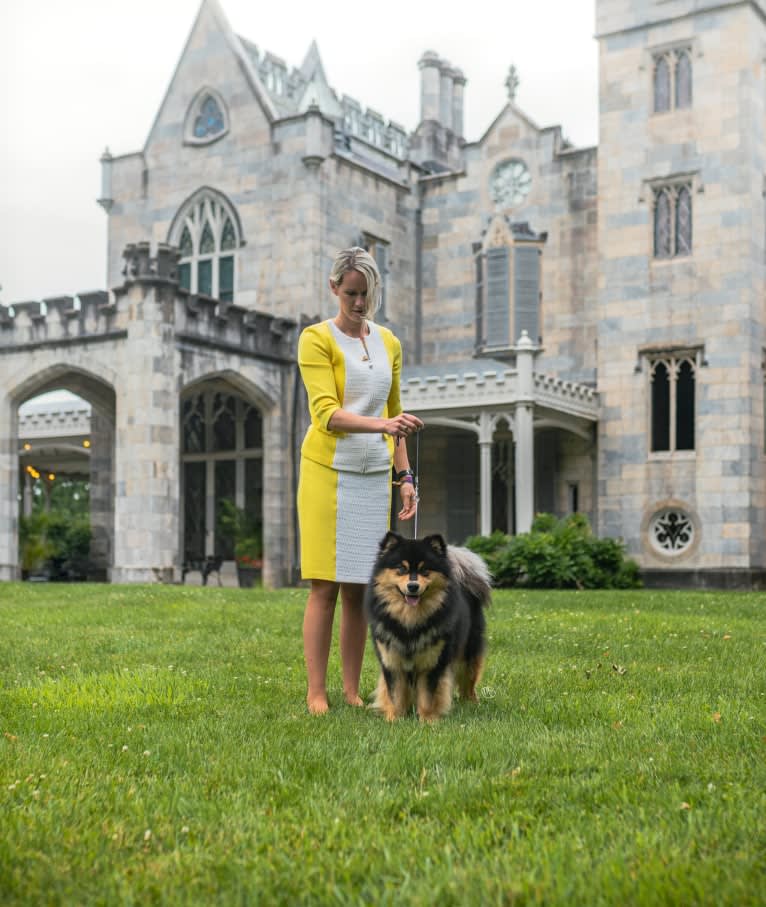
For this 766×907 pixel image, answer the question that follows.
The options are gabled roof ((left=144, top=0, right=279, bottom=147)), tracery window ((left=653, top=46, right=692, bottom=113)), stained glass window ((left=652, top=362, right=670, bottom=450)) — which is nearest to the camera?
stained glass window ((left=652, top=362, right=670, bottom=450))

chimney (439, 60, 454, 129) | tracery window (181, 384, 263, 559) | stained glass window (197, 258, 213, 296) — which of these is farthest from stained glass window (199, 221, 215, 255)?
chimney (439, 60, 454, 129)

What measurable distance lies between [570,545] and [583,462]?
4.13 m

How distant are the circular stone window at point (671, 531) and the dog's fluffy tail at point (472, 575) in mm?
16672

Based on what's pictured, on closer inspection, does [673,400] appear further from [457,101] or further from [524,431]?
[457,101]

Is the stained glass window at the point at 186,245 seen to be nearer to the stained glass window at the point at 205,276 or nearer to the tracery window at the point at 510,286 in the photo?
the stained glass window at the point at 205,276

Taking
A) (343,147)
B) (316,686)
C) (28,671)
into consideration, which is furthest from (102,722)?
(343,147)

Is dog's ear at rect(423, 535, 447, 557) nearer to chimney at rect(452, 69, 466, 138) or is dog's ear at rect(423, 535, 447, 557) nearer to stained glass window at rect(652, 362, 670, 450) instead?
stained glass window at rect(652, 362, 670, 450)

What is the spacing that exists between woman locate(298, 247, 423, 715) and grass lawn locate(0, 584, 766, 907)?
45 cm

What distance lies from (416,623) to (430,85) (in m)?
26.4

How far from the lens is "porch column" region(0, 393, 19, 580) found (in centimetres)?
2186

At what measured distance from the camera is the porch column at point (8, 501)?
2186 cm

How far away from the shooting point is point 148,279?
66.8 feet

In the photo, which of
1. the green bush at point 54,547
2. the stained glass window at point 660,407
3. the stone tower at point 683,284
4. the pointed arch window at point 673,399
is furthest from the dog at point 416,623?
the green bush at point 54,547

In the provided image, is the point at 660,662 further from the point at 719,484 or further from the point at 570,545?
the point at 719,484
